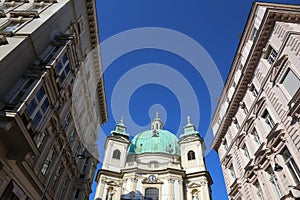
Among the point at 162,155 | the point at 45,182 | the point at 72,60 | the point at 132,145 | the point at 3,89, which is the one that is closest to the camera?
the point at 3,89

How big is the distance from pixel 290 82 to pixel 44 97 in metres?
18.3

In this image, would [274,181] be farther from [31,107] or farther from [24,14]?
[24,14]

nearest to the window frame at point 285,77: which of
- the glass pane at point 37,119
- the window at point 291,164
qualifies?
the window at point 291,164

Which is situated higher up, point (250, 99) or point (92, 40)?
point (92, 40)

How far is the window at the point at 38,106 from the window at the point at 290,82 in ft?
59.3

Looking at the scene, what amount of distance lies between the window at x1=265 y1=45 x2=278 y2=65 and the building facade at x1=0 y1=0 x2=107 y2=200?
18.3m

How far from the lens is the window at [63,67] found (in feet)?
58.2

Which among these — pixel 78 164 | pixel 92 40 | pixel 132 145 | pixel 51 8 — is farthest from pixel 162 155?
pixel 51 8

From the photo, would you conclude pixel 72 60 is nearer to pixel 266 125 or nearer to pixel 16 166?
pixel 16 166

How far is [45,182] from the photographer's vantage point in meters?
16.4

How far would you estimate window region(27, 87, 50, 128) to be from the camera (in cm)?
1374

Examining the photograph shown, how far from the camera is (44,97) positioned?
15.3 meters

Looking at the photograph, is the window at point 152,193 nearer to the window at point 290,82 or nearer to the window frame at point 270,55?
the window frame at point 270,55

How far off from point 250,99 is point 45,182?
20.7 metres
